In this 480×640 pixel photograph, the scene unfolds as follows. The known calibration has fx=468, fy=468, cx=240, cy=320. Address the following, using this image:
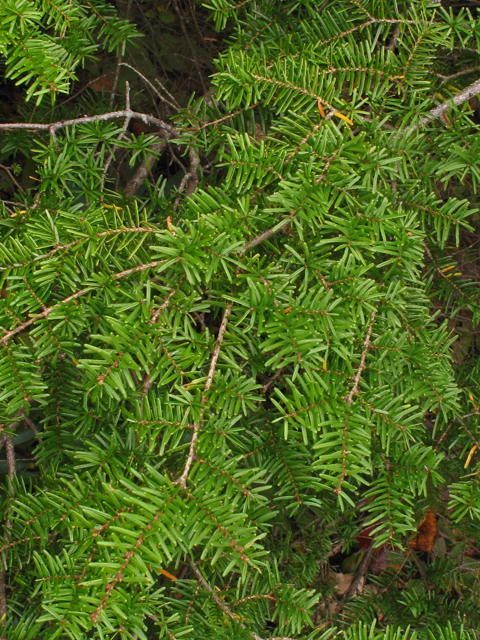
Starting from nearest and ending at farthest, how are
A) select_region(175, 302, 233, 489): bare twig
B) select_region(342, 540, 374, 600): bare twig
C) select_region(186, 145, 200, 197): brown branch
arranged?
select_region(175, 302, 233, 489): bare twig, select_region(186, 145, 200, 197): brown branch, select_region(342, 540, 374, 600): bare twig

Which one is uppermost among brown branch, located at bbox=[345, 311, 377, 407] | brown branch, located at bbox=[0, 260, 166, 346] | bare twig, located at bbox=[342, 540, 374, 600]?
brown branch, located at bbox=[0, 260, 166, 346]

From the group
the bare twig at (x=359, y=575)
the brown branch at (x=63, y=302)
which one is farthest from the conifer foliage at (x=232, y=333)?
the bare twig at (x=359, y=575)

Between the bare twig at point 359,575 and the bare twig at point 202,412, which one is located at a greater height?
the bare twig at point 202,412

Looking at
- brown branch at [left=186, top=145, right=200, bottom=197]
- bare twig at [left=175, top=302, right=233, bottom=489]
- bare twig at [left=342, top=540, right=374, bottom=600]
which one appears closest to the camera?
bare twig at [left=175, top=302, right=233, bottom=489]

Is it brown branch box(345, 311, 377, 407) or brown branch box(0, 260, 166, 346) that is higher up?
brown branch box(0, 260, 166, 346)

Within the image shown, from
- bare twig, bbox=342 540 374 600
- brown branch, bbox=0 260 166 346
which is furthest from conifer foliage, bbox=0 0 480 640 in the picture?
bare twig, bbox=342 540 374 600

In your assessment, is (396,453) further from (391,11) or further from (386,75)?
(391,11)

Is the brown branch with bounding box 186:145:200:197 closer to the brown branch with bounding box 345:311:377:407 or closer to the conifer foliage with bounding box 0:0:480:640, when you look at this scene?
the conifer foliage with bounding box 0:0:480:640

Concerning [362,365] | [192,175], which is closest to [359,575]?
[362,365]

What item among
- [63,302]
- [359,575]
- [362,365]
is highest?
[63,302]

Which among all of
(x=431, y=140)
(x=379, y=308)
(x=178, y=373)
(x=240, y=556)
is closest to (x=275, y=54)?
(x=431, y=140)

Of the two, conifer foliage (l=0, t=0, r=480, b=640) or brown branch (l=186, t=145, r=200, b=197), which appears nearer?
conifer foliage (l=0, t=0, r=480, b=640)

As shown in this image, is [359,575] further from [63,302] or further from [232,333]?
[63,302]

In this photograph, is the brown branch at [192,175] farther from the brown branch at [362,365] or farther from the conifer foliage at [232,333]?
the brown branch at [362,365]
